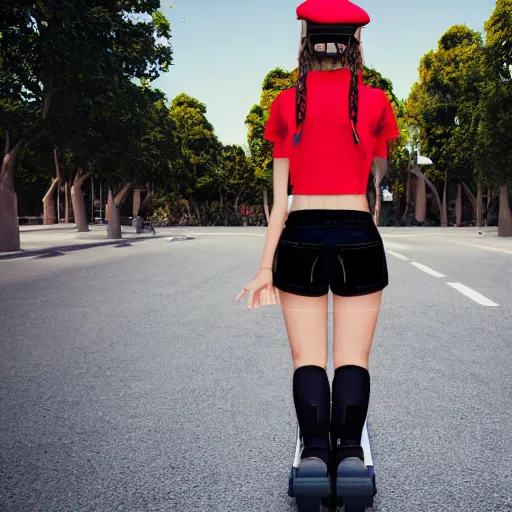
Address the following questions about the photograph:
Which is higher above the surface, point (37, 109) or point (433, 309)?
point (37, 109)

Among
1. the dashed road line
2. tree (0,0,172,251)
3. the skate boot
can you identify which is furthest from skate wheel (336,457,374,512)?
tree (0,0,172,251)

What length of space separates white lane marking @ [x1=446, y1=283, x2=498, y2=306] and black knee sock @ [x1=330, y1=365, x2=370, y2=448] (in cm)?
816

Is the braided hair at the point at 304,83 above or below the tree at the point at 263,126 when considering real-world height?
below

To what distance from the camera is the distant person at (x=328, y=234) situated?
308 centimetres

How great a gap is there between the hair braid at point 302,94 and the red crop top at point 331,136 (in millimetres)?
25

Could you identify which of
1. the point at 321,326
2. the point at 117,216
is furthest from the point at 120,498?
the point at 117,216

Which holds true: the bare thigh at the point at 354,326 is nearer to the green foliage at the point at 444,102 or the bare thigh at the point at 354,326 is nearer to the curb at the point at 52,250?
the curb at the point at 52,250

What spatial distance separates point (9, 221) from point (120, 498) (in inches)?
859

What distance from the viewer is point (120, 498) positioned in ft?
11.6

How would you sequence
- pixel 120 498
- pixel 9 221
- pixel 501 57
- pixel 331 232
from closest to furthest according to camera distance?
pixel 331 232, pixel 120 498, pixel 9 221, pixel 501 57

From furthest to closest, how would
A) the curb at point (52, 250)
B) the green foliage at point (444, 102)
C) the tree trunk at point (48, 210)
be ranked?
the tree trunk at point (48, 210) < the green foliage at point (444, 102) < the curb at point (52, 250)

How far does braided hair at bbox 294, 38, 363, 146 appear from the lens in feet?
10.3

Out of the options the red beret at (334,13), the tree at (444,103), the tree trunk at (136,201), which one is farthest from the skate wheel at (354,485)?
the tree trunk at (136,201)

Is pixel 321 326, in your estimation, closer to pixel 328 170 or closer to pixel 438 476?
pixel 328 170
